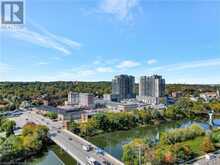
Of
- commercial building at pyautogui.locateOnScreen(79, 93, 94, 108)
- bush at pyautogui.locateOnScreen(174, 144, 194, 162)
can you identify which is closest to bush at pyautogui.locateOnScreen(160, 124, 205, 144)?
bush at pyautogui.locateOnScreen(174, 144, 194, 162)

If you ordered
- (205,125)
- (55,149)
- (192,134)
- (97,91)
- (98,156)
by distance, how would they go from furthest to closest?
(97,91)
(205,125)
(192,134)
(55,149)
(98,156)

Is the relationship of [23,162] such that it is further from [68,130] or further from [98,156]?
[68,130]

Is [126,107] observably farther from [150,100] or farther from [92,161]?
[92,161]

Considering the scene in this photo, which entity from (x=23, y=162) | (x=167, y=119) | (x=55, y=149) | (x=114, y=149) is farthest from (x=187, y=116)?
(x=23, y=162)

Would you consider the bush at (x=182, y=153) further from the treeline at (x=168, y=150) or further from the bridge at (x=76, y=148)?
the bridge at (x=76, y=148)

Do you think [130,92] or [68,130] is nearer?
[68,130]

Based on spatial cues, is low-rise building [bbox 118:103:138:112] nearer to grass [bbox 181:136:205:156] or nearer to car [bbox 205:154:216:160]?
grass [bbox 181:136:205:156]
